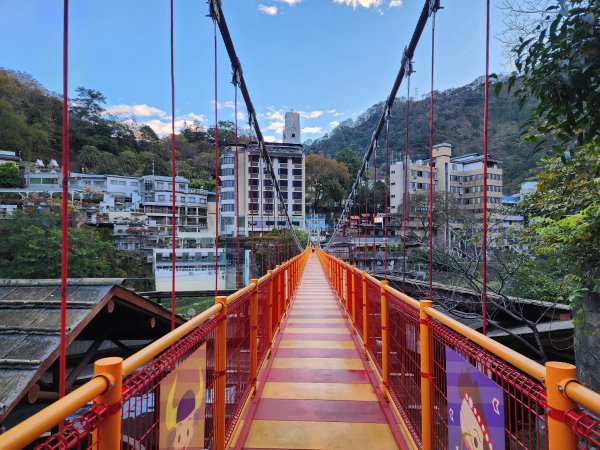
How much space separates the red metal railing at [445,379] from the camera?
2.60 feet

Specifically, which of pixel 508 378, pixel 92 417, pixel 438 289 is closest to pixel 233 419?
pixel 92 417

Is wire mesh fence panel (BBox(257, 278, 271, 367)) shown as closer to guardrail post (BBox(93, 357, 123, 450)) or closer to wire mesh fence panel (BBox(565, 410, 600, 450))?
guardrail post (BBox(93, 357, 123, 450))

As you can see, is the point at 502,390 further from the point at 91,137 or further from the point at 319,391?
the point at 91,137

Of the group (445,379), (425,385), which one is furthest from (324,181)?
(445,379)

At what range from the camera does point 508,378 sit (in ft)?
3.32

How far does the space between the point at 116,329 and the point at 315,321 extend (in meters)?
3.29

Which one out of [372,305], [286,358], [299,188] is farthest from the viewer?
[299,188]

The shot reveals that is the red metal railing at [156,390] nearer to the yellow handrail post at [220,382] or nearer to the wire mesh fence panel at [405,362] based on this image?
the yellow handrail post at [220,382]

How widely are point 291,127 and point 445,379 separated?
59.9 m

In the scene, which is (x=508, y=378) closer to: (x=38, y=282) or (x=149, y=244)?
(x=38, y=282)

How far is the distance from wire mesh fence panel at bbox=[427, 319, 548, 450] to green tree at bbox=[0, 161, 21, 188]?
40.8m

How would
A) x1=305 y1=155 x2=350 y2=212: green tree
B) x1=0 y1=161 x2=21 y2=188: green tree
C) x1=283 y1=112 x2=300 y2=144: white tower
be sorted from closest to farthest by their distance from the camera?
1. x1=0 y1=161 x2=21 y2=188: green tree
2. x1=305 y1=155 x2=350 y2=212: green tree
3. x1=283 y1=112 x2=300 y2=144: white tower

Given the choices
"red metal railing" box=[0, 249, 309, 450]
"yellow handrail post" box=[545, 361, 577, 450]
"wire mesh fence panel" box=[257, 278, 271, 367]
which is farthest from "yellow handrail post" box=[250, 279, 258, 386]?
"yellow handrail post" box=[545, 361, 577, 450]

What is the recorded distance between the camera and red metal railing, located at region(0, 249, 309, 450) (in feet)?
2.30
